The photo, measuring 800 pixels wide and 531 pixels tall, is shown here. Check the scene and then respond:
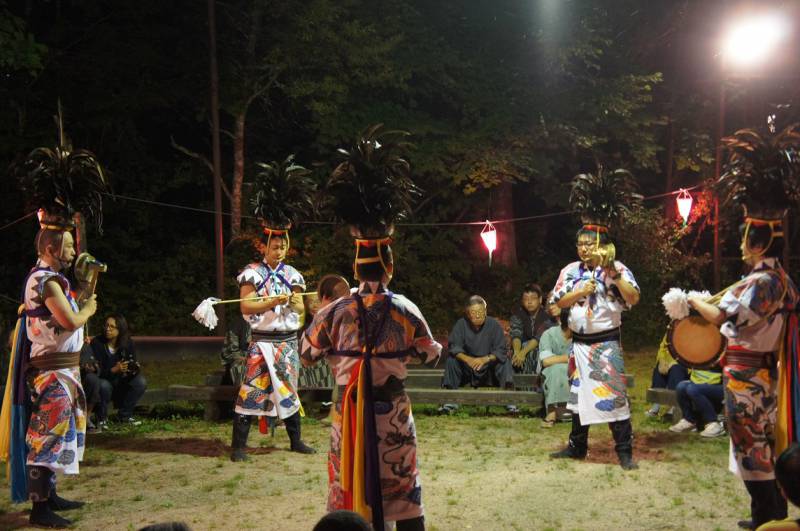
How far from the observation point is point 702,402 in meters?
9.07

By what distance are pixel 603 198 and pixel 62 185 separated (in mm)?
4555

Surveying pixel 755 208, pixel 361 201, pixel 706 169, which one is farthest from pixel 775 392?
pixel 706 169

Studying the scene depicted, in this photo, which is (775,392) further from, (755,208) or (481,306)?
(481,306)

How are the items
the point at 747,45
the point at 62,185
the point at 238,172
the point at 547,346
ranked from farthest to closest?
the point at 238,172
the point at 747,45
the point at 547,346
the point at 62,185

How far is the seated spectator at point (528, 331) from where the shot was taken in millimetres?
11516

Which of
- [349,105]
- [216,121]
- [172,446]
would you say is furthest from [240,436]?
[349,105]

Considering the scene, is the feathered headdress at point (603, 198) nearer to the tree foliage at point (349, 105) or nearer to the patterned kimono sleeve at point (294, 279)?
the patterned kimono sleeve at point (294, 279)

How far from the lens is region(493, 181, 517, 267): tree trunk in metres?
20.0

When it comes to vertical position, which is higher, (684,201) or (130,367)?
(684,201)

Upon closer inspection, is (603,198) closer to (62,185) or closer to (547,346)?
(547,346)

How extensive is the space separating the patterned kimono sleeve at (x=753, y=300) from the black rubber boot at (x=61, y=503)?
488cm

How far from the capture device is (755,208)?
5.78 metres


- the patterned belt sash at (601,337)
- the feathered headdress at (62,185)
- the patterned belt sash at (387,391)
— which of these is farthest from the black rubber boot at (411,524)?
the patterned belt sash at (601,337)

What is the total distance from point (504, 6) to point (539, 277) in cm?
615
